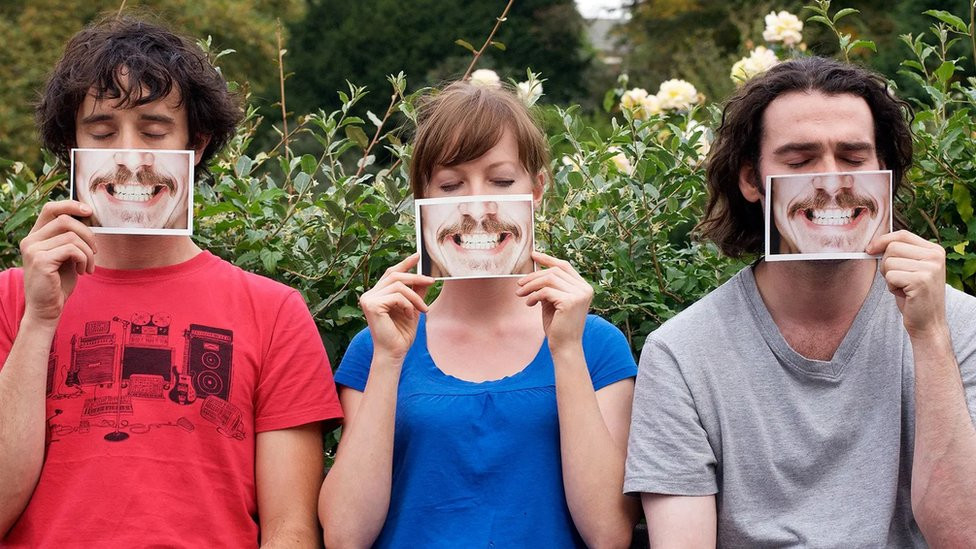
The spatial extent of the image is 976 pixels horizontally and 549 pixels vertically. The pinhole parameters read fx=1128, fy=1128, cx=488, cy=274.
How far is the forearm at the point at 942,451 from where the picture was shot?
8.82 ft

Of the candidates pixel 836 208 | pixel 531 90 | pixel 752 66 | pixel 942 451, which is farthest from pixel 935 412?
pixel 752 66

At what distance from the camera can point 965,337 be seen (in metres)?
2.89

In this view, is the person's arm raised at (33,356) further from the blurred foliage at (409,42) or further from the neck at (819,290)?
the blurred foliage at (409,42)

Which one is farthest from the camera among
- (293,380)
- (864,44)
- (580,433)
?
(864,44)

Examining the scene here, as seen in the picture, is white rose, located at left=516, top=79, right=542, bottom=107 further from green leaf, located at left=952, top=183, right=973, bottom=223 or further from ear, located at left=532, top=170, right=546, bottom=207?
green leaf, located at left=952, top=183, right=973, bottom=223

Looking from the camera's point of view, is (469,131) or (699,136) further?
(699,136)

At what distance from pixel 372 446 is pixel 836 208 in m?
1.32

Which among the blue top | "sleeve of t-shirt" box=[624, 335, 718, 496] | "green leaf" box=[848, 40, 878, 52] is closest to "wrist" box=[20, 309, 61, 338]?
Result: the blue top

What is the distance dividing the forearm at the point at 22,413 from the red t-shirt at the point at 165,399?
0.05 m

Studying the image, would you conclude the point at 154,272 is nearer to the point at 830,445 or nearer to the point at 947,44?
the point at 830,445

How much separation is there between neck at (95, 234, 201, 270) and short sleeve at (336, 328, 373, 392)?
561mm

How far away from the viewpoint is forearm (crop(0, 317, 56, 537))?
9.26ft

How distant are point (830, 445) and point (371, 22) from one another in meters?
32.6

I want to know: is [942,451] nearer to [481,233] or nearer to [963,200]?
[963,200]
